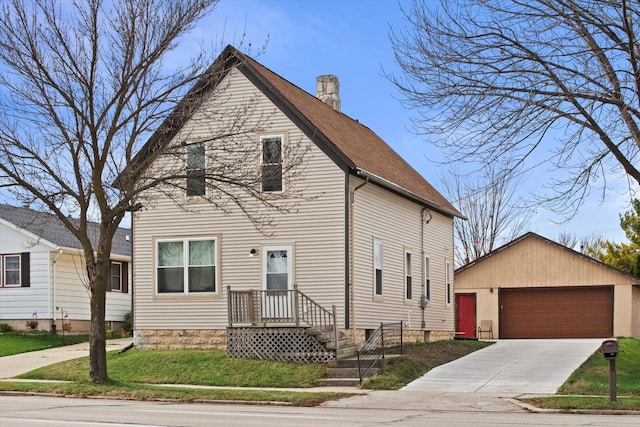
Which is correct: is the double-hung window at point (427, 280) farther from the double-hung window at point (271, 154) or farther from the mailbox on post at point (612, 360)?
the mailbox on post at point (612, 360)

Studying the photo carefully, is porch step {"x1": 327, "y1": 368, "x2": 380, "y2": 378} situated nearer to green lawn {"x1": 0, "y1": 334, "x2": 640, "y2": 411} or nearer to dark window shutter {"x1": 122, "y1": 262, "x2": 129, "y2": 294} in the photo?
green lawn {"x1": 0, "y1": 334, "x2": 640, "y2": 411}

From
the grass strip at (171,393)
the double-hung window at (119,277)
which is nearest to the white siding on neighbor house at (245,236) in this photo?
the grass strip at (171,393)

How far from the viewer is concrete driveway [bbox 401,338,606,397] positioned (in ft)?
62.2

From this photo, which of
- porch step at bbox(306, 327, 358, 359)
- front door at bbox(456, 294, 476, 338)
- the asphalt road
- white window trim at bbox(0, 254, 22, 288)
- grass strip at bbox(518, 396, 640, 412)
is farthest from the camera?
front door at bbox(456, 294, 476, 338)

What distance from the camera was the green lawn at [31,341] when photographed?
28944mm

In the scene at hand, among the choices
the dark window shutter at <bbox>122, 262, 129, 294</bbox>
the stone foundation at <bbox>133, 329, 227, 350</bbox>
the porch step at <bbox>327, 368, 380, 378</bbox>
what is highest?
the dark window shutter at <bbox>122, 262, 129, 294</bbox>

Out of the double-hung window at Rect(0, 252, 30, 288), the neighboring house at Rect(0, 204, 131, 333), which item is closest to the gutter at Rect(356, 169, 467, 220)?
the neighboring house at Rect(0, 204, 131, 333)

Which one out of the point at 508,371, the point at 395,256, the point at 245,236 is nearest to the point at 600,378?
the point at 508,371

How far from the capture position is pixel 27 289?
33938 mm

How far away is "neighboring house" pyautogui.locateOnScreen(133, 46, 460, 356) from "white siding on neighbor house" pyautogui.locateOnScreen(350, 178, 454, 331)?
70 millimetres

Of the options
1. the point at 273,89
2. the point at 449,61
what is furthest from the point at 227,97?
the point at 449,61

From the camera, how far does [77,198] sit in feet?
63.9

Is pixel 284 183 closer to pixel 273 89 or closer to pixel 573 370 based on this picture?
pixel 273 89

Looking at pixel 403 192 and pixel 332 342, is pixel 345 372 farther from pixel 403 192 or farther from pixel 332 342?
pixel 403 192
